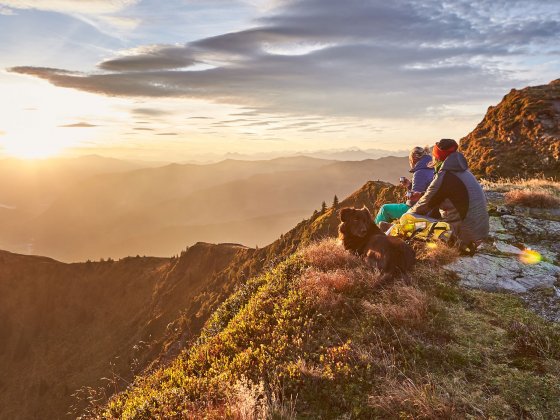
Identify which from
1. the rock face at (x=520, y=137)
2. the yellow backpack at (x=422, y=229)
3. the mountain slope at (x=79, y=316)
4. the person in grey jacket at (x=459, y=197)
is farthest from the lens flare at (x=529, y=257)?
the mountain slope at (x=79, y=316)

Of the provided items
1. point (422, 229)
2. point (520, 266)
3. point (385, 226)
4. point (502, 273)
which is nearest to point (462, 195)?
point (422, 229)

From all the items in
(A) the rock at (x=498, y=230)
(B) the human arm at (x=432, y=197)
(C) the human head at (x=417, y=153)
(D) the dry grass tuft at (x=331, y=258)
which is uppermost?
(C) the human head at (x=417, y=153)

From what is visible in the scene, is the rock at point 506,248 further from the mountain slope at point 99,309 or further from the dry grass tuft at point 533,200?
the mountain slope at point 99,309

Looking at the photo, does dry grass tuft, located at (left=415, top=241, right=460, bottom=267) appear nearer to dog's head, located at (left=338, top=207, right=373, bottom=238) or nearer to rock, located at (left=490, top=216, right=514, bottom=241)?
dog's head, located at (left=338, top=207, right=373, bottom=238)

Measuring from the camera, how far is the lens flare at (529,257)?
24.9ft

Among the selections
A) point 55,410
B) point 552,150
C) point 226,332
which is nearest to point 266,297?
point 226,332

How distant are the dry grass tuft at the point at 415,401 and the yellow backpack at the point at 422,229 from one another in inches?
167

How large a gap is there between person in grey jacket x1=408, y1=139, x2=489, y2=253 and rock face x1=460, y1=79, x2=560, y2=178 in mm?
16868

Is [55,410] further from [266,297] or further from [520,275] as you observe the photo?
[520,275]

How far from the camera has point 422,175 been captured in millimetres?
8852

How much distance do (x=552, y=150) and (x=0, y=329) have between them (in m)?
80.3

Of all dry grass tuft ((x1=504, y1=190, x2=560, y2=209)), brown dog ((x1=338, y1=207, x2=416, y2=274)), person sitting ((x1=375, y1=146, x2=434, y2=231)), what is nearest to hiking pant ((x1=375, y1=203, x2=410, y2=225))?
person sitting ((x1=375, y1=146, x2=434, y2=231))

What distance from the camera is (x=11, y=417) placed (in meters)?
47.9

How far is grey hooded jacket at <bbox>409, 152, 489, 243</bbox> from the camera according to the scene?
7.14 m
